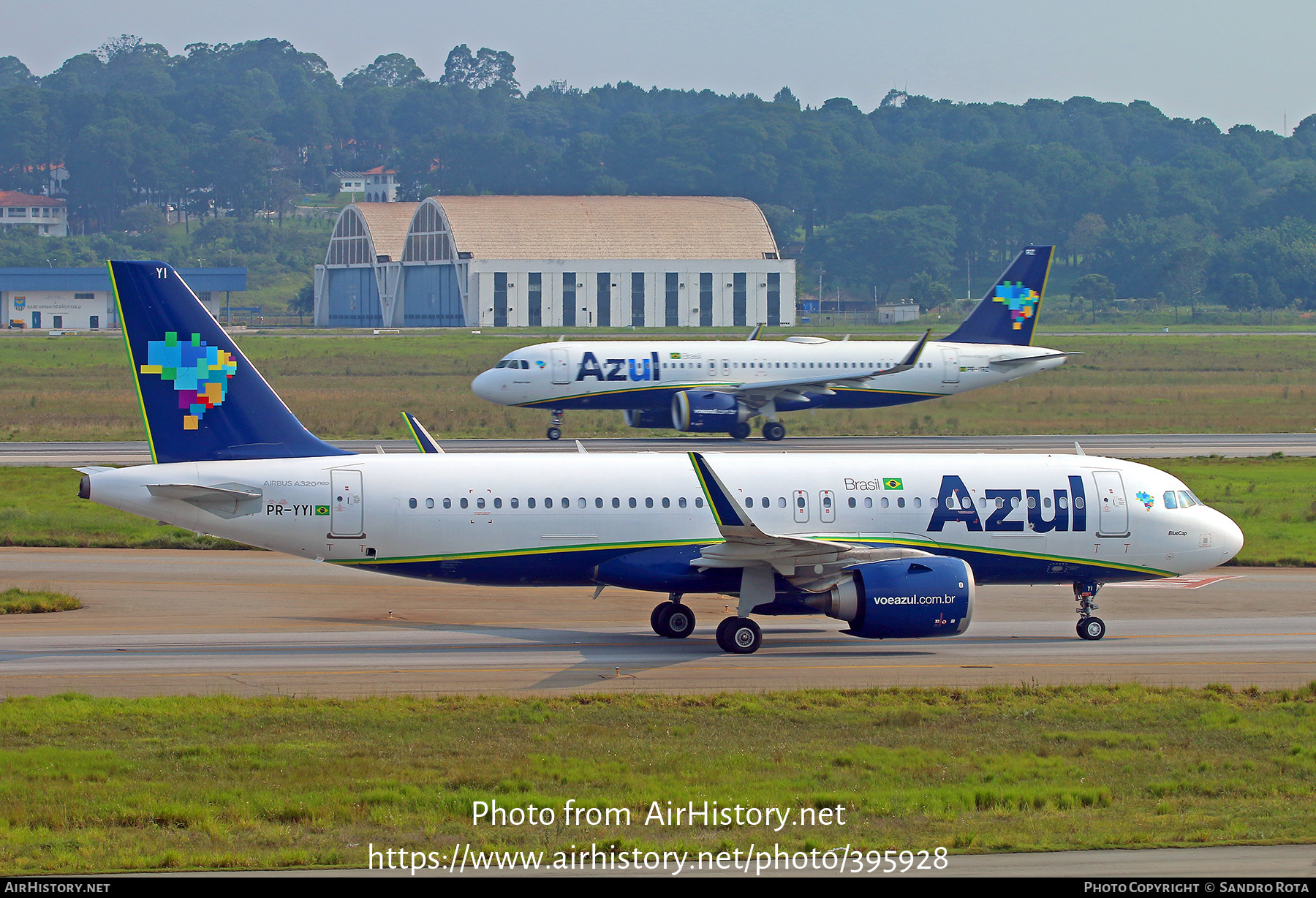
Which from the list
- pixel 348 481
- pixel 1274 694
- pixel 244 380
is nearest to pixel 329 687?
pixel 348 481

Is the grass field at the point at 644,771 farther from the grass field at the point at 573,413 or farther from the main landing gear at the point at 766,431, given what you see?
the grass field at the point at 573,413

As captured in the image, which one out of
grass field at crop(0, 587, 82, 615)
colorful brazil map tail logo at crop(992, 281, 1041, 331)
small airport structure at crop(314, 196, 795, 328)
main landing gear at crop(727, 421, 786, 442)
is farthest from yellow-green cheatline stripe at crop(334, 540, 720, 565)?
small airport structure at crop(314, 196, 795, 328)

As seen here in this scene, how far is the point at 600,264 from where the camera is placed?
519 feet

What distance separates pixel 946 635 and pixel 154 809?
15.8 metres

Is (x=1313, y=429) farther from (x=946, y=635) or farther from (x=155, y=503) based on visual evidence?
(x=155, y=503)

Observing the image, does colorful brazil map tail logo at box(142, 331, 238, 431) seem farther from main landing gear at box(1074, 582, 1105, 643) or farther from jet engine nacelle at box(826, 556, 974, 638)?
main landing gear at box(1074, 582, 1105, 643)

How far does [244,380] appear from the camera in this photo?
30547mm

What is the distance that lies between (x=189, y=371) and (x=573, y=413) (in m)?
51.6

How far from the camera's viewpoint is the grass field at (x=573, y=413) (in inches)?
2793

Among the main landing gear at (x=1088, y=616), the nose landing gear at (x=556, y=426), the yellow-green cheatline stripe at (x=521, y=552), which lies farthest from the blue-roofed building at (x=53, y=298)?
the main landing gear at (x=1088, y=616)

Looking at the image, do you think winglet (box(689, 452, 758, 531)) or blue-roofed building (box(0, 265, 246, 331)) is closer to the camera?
winglet (box(689, 452, 758, 531))

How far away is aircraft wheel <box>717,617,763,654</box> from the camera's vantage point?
29.5 metres

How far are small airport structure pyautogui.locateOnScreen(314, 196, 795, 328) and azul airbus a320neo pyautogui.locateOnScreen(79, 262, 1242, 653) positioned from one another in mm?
128632

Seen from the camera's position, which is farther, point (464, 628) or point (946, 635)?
point (464, 628)
